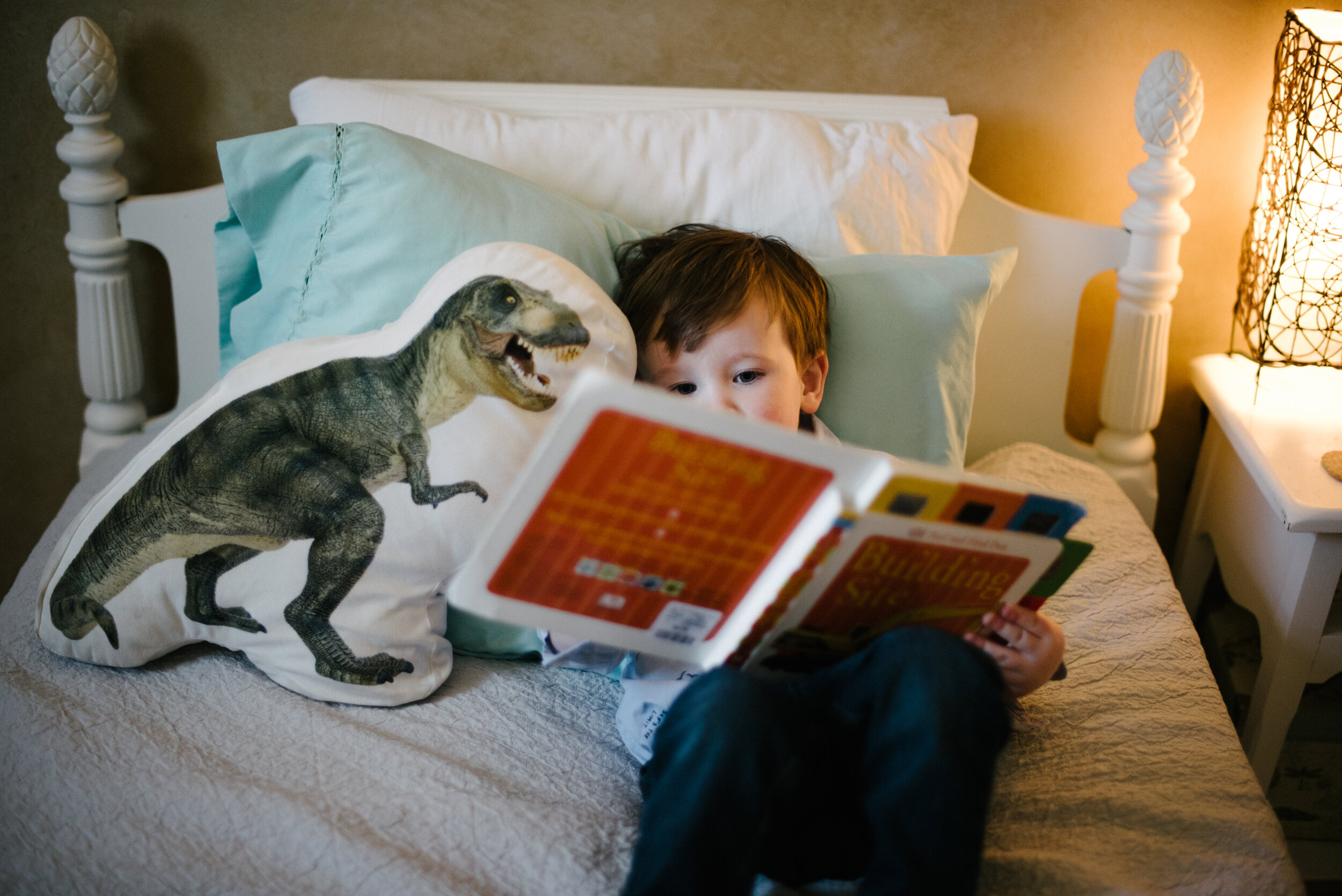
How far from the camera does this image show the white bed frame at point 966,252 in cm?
133

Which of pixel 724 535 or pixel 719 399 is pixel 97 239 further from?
pixel 724 535

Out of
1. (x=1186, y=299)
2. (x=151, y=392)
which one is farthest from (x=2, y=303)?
(x=1186, y=299)

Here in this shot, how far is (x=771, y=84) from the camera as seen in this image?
147 cm

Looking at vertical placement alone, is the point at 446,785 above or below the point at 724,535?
below

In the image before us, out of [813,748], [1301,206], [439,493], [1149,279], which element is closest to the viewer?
[813,748]

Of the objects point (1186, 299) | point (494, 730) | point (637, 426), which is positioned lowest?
point (494, 730)

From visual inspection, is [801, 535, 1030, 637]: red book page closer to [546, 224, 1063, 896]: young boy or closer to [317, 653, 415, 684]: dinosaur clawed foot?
[546, 224, 1063, 896]: young boy

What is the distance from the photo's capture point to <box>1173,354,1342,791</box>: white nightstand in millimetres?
1120

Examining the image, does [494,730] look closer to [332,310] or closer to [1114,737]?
[332,310]

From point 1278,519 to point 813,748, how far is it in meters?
0.81

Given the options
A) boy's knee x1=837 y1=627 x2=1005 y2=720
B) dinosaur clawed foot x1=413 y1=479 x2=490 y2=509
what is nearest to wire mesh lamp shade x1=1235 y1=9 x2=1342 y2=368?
boy's knee x1=837 y1=627 x2=1005 y2=720

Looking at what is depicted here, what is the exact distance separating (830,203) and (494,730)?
2.59 feet

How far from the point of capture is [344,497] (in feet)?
2.89

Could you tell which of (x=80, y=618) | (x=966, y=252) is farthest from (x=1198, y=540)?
(x=80, y=618)
